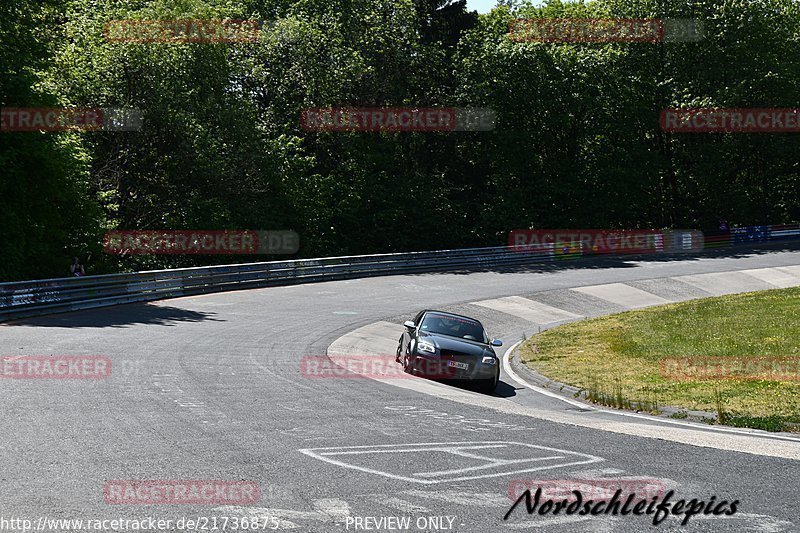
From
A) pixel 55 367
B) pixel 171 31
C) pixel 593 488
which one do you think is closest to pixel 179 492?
pixel 593 488

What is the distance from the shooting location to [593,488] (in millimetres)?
8859

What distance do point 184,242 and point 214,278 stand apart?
10556 millimetres

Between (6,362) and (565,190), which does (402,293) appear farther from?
(565,190)

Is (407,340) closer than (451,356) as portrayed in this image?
No

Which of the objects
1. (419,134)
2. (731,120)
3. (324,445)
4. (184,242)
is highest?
(731,120)

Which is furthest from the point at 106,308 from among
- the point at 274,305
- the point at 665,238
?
the point at 665,238

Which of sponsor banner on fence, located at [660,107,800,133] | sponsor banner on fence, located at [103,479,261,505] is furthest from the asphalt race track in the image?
sponsor banner on fence, located at [660,107,800,133]

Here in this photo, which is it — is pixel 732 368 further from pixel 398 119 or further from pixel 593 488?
pixel 398 119

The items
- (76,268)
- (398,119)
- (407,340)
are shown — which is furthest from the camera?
(398,119)

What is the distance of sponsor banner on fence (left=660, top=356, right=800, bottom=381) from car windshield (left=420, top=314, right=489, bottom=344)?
162 inches

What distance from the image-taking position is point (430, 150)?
185 ft

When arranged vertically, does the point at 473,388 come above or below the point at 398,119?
below

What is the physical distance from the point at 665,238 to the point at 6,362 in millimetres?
40860

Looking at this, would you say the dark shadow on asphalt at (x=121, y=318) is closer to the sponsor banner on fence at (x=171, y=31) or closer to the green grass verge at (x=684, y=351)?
the green grass verge at (x=684, y=351)
